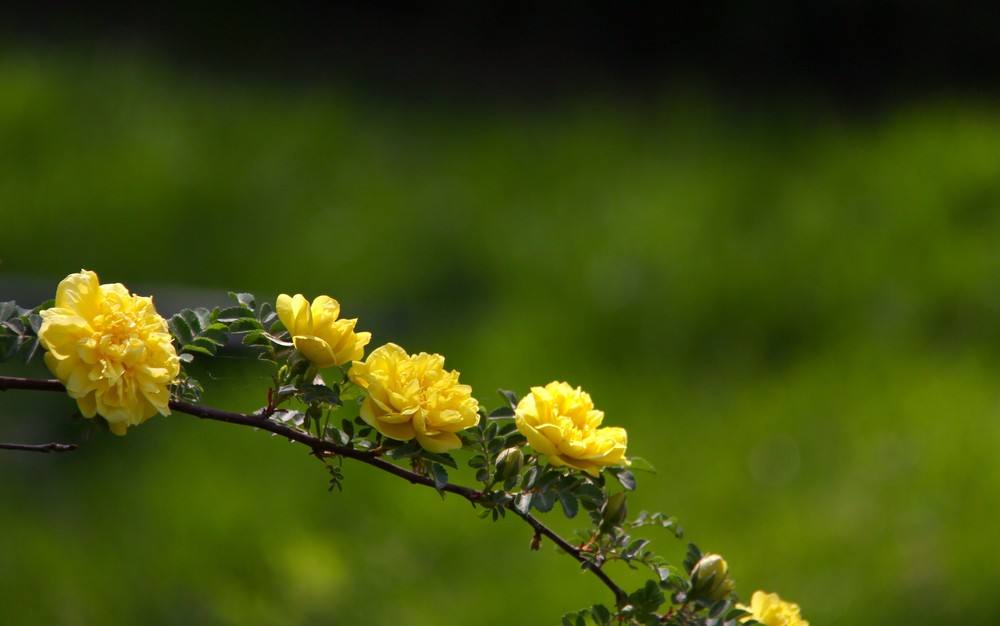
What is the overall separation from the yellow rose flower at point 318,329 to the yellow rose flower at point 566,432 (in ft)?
0.31

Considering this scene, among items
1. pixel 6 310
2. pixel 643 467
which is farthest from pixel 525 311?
pixel 6 310

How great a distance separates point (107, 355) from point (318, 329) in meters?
0.11

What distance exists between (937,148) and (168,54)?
1628 millimetres

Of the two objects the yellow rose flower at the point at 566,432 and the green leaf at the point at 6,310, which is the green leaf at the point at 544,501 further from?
the green leaf at the point at 6,310

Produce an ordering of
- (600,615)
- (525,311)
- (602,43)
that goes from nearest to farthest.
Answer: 1. (600,615)
2. (525,311)
3. (602,43)

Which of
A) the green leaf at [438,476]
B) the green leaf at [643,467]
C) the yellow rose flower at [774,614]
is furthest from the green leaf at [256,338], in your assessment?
the yellow rose flower at [774,614]

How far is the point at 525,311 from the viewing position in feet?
6.93

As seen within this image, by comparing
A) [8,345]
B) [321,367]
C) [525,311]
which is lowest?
[8,345]

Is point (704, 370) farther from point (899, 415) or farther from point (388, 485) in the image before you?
point (388, 485)

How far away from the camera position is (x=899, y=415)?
1987 mm

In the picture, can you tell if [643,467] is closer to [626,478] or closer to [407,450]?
[626,478]

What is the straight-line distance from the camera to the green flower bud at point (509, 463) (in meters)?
0.68

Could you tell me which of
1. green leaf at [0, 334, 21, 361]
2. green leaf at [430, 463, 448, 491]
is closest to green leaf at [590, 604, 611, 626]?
green leaf at [430, 463, 448, 491]

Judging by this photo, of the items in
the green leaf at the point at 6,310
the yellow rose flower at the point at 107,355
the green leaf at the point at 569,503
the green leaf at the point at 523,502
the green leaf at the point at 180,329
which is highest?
the green leaf at the point at 569,503
